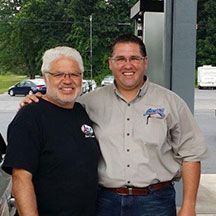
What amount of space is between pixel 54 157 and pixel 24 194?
0.76ft

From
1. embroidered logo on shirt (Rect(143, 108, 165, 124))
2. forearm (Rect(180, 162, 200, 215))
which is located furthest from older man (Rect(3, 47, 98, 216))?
forearm (Rect(180, 162, 200, 215))

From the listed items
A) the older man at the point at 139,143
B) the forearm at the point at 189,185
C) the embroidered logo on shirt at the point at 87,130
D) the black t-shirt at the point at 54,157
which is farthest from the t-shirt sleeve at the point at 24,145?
the forearm at the point at 189,185

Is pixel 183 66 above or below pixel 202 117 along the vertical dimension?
above

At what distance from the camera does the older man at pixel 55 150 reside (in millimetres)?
2498

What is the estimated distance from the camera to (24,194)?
2.48 metres

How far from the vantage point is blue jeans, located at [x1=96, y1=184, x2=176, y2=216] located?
2914 mm

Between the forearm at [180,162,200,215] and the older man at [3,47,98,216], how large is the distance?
0.54m

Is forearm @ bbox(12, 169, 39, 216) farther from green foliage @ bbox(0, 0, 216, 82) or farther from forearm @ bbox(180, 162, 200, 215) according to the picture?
green foliage @ bbox(0, 0, 216, 82)

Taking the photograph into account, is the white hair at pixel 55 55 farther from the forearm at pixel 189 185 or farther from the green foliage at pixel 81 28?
the green foliage at pixel 81 28

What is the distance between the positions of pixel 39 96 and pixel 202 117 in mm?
16874

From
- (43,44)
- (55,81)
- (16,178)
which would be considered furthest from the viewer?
(43,44)

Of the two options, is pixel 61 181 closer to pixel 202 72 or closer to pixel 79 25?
pixel 202 72

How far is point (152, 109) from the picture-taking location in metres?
2.89

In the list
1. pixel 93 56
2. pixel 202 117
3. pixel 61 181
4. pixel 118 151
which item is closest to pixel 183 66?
pixel 118 151
